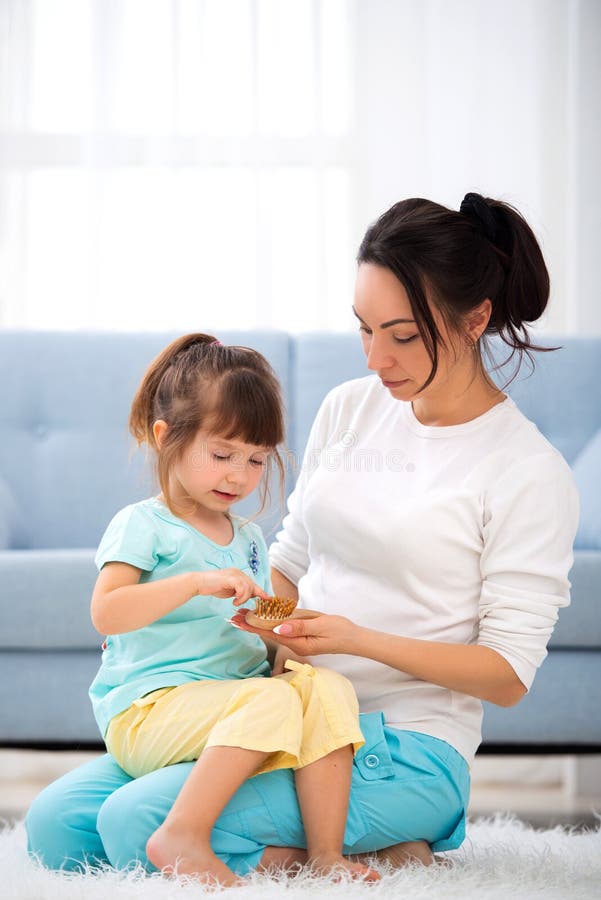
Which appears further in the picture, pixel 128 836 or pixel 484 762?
pixel 484 762

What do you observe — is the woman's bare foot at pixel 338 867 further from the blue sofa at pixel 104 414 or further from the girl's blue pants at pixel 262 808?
the blue sofa at pixel 104 414

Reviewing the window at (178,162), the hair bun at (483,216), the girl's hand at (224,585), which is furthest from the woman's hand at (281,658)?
the window at (178,162)

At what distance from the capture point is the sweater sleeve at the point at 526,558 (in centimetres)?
150

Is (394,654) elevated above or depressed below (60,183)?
below

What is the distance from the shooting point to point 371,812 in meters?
1.46

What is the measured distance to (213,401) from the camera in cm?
162

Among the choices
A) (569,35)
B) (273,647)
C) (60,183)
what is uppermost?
(569,35)

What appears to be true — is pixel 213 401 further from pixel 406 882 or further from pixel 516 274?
pixel 406 882

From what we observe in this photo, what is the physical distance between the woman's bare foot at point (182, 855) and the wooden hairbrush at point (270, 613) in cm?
29

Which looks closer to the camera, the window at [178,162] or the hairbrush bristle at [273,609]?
the hairbrush bristle at [273,609]

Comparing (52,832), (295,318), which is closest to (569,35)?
(295,318)

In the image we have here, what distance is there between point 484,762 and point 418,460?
1.78 m

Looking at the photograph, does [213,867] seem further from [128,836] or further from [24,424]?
[24,424]

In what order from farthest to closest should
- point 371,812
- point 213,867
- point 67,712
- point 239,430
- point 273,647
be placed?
point 67,712 < point 273,647 < point 239,430 < point 371,812 < point 213,867
